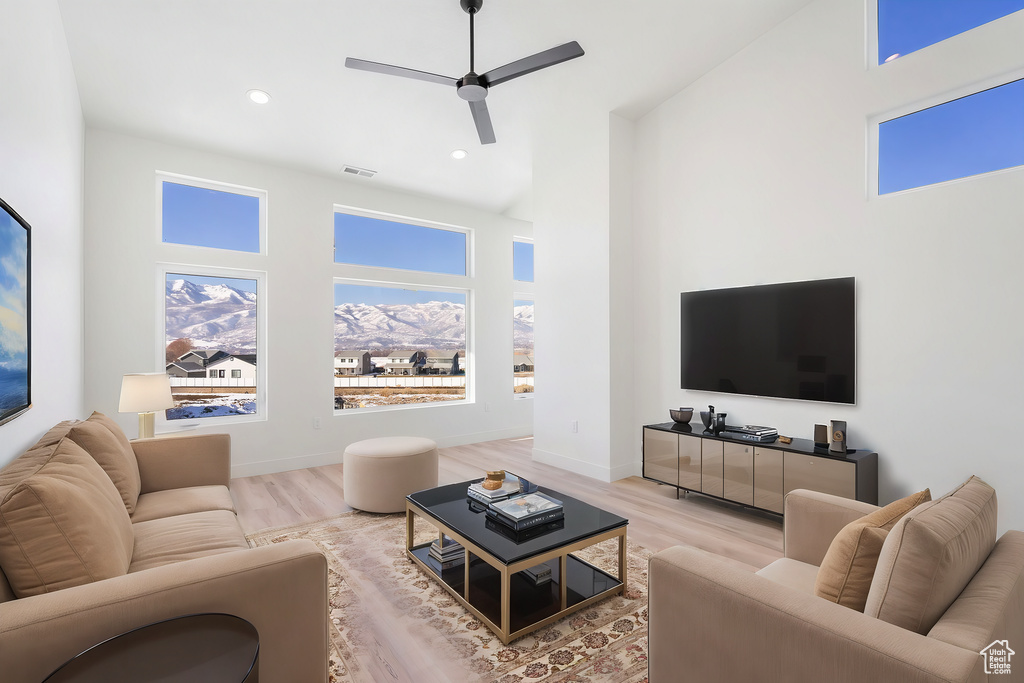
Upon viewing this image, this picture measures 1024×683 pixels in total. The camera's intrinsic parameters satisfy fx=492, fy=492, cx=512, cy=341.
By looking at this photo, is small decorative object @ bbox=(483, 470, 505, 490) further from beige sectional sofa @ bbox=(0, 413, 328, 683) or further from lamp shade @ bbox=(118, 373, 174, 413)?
lamp shade @ bbox=(118, 373, 174, 413)

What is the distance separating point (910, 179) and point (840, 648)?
3231mm

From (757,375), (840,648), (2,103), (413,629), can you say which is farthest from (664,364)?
(2,103)

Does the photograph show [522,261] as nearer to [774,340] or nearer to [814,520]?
[774,340]

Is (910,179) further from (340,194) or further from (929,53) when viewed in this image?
(340,194)

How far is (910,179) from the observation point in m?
3.12

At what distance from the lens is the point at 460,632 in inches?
82.5

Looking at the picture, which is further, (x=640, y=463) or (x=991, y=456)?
(x=640, y=463)

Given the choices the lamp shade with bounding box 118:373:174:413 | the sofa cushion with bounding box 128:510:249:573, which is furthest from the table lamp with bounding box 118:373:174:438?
the sofa cushion with bounding box 128:510:249:573

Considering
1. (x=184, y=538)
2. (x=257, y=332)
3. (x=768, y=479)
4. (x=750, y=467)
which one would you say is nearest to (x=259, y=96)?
(x=257, y=332)

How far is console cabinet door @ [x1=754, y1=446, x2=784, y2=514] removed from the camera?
3307 millimetres

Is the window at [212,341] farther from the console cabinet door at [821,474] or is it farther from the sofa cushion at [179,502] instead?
the console cabinet door at [821,474]

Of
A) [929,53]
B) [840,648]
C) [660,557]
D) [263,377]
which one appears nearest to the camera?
[840,648]

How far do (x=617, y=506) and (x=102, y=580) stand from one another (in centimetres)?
310

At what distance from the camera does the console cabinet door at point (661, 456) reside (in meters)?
3.92
